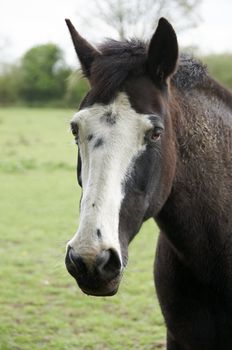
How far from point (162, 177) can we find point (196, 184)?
Result: 377mm

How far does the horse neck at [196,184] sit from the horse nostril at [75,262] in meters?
0.88

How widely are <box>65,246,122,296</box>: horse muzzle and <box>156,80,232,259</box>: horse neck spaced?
0.78m

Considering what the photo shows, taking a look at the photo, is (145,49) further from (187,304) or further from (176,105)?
(187,304)

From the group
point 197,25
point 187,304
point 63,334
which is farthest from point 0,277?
point 197,25

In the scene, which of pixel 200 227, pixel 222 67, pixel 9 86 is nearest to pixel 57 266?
pixel 200 227

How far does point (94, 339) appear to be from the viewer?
5.42m

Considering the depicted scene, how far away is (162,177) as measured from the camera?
112 inches

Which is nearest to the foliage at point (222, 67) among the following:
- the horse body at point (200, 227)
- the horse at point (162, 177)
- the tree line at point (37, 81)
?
the tree line at point (37, 81)

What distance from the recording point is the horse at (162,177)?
8.13 feet

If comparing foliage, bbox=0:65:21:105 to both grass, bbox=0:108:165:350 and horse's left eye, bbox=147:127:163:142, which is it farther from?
horse's left eye, bbox=147:127:163:142

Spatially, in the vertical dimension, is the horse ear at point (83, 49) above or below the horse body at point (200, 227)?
above

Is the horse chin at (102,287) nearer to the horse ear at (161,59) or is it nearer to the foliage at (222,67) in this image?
the horse ear at (161,59)

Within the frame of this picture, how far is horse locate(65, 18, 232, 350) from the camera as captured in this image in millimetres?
2479

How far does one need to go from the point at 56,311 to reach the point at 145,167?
12.6 ft
